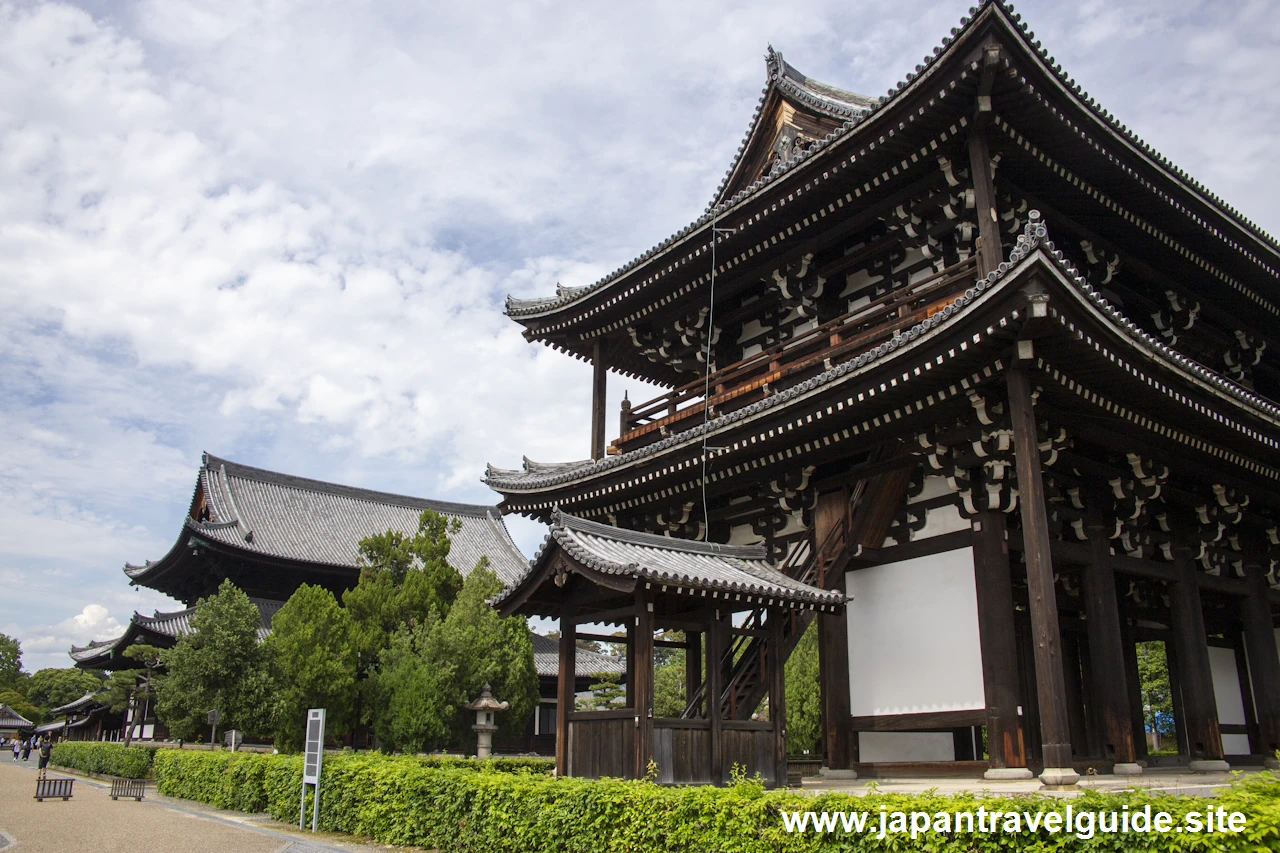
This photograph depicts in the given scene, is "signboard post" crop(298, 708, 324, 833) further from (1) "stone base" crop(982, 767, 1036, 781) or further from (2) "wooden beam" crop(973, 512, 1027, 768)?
(2) "wooden beam" crop(973, 512, 1027, 768)

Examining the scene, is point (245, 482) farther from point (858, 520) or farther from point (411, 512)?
point (858, 520)

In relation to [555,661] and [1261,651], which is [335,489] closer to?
[555,661]

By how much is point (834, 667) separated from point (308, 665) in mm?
15795

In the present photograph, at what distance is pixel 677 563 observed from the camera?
13.2 metres

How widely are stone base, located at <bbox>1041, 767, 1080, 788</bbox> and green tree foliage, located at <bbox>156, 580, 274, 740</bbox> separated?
20.6 meters

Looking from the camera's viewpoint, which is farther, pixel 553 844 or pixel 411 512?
pixel 411 512

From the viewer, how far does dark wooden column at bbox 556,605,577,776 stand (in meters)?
12.9

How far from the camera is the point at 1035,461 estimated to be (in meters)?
11.9

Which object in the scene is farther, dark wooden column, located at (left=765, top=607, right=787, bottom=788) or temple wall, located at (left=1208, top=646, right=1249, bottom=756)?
temple wall, located at (left=1208, top=646, right=1249, bottom=756)

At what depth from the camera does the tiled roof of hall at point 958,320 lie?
35.1ft

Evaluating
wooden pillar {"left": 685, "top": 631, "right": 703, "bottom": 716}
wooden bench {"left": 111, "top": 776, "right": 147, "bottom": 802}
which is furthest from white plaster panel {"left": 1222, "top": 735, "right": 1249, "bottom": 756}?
wooden bench {"left": 111, "top": 776, "right": 147, "bottom": 802}

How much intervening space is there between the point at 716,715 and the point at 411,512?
41.4m

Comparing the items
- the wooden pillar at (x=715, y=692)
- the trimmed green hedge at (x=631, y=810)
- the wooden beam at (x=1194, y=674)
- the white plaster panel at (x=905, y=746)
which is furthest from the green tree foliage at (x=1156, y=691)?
the trimmed green hedge at (x=631, y=810)

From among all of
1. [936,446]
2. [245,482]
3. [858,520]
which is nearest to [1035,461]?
[936,446]
